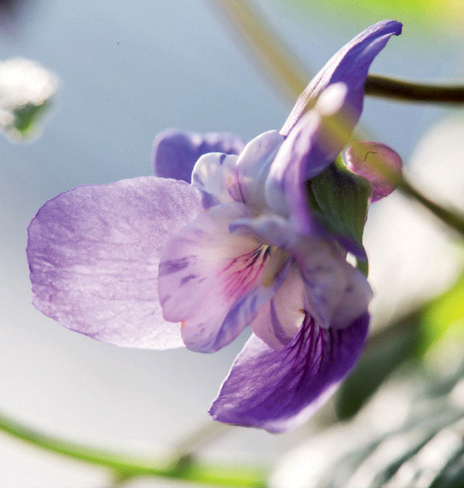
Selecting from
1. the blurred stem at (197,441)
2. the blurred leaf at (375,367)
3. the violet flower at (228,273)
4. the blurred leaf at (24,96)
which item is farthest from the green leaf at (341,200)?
the blurred leaf at (375,367)

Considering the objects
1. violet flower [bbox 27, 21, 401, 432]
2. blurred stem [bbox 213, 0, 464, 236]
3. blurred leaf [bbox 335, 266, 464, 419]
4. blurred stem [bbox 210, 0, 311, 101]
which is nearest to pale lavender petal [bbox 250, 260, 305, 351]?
violet flower [bbox 27, 21, 401, 432]

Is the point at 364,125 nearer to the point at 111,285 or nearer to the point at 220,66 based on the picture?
the point at 220,66

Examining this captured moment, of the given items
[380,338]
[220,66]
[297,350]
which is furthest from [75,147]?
[297,350]

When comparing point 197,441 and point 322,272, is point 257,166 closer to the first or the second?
point 322,272

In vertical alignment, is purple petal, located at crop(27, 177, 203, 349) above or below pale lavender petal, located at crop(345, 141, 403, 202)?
above

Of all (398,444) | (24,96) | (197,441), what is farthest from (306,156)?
(197,441)

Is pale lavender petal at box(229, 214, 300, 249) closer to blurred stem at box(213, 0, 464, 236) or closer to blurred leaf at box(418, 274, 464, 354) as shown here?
blurred stem at box(213, 0, 464, 236)
